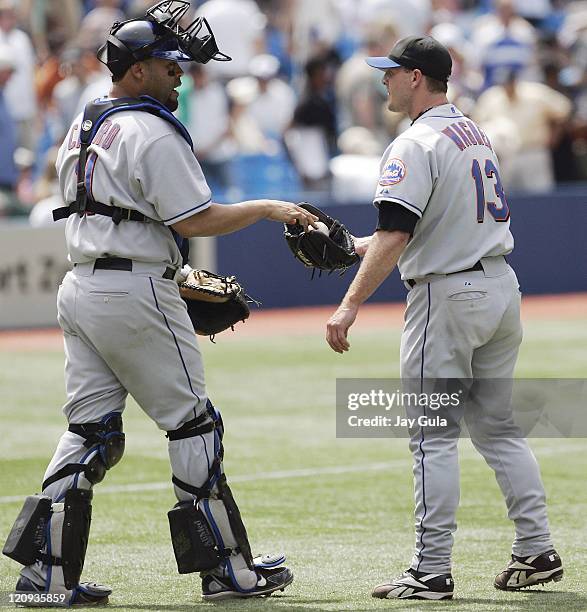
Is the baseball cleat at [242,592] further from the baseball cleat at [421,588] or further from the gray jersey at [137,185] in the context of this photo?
the gray jersey at [137,185]

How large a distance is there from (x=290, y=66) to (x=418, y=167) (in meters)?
15.2

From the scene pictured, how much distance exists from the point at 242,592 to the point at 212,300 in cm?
124

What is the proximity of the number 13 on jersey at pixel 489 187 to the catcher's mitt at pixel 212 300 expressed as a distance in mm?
1090

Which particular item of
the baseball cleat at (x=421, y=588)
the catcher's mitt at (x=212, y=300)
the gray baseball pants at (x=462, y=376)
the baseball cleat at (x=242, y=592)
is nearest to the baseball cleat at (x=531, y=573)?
the gray baseball pants at (x=462, y=376)

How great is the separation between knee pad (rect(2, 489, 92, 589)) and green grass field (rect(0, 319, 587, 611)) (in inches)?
10.4

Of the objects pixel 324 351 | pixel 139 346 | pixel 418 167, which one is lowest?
pixel 324 351

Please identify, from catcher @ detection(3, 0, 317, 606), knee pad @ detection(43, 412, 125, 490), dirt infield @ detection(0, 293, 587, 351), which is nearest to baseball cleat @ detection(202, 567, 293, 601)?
catcher @ detection(3, 0, 317, 606)

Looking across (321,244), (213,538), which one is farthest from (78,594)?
(321,244)

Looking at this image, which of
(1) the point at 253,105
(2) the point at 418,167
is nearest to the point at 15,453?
(2) the point at 418,167

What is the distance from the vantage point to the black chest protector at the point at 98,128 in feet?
18.0

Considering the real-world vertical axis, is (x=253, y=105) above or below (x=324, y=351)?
above

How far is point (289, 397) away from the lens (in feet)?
A: 37.9

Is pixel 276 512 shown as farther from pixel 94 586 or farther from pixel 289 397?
pixel 289 397
